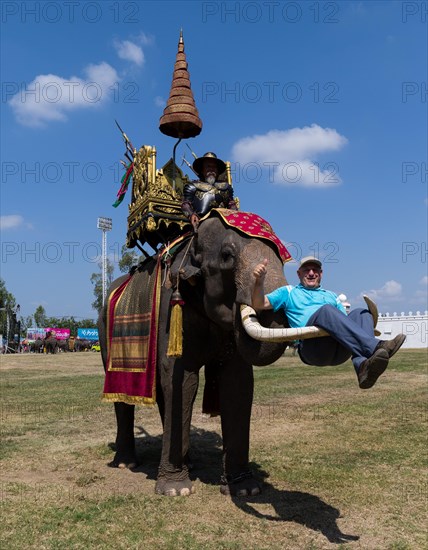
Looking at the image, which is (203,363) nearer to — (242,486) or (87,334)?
(242,486)

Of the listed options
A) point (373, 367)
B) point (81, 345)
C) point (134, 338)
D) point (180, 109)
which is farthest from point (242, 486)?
point (81, 345)

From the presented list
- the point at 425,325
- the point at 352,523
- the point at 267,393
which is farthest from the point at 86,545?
the point at 425,325

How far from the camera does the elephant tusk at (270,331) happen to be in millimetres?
3844

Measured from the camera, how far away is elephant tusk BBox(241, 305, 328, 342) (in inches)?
151

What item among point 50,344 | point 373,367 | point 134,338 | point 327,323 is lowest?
point 50,344

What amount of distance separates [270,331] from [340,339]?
516mm

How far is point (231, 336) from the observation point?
5922mm

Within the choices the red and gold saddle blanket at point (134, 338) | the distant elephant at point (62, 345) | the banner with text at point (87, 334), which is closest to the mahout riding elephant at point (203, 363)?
the red and gold saddle blanket at point (134, 338)

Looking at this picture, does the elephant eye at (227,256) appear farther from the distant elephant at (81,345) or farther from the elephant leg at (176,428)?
the distant elephant at (81,345)

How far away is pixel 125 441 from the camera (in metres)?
7.00

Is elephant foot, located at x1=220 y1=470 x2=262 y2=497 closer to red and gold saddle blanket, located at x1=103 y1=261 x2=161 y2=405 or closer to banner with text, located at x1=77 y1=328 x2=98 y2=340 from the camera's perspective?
red and gold saddle blanket, located at x1=103 y1=261 x2=161 y2=405

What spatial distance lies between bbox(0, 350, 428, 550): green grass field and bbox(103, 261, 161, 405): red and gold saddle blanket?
3.25ft

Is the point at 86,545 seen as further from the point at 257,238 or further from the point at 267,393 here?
the point at 267,393

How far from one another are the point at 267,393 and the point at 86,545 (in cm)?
977
